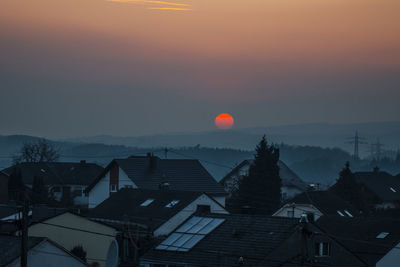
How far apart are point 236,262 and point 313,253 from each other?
13.8 feet

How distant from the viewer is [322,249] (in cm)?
3700

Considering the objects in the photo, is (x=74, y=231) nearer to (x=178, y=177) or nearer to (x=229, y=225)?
(x=229, y=225)

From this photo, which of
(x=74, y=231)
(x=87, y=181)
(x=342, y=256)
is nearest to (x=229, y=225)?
(x=342, y=256)

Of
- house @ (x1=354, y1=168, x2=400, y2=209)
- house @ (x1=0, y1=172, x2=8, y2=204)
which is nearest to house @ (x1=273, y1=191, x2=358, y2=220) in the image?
house @ (x1=354, y1=168, x2=400, y2=209)

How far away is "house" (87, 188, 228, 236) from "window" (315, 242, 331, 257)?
14.3m

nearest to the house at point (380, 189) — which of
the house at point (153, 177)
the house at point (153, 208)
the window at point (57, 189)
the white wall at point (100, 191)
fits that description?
the house at point (153, 177)

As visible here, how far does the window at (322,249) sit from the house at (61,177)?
187 feet

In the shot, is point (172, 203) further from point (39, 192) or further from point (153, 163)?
point (39, 192)

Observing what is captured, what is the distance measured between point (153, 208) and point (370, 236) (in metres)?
15.7

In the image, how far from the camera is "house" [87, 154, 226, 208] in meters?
67.4


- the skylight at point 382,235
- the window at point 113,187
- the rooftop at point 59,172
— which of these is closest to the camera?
the skylight at point 382,235

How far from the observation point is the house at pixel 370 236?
139 ft

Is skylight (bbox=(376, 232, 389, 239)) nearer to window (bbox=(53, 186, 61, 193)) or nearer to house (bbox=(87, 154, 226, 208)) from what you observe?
house (bbox=(87, 154, 226, 208))

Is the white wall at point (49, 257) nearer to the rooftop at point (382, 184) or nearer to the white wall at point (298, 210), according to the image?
the white wall at point (298, 210)
